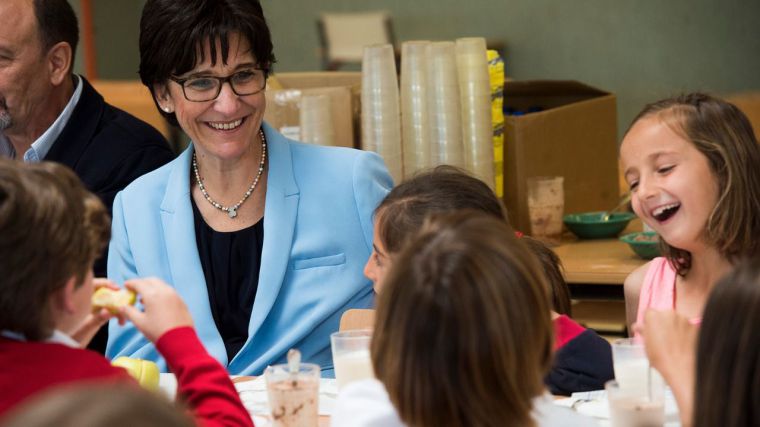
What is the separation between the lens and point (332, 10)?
26.3ft

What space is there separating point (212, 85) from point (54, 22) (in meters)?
0.88

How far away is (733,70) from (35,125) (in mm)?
4704

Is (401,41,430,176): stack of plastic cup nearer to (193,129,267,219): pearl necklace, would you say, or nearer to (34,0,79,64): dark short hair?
(193,129,267,219): pearl necklace

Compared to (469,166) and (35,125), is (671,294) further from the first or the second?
(35,125)

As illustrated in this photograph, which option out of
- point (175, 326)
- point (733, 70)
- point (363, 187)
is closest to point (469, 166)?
point (363, 187)

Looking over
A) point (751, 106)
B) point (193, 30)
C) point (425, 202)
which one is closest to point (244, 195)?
point (193, 30)

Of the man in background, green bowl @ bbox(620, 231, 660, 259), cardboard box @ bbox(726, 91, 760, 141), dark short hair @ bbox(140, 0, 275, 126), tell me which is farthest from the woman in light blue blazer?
cardboard box @ bbox(726, 91, 760, 141)

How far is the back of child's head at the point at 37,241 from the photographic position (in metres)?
1.64

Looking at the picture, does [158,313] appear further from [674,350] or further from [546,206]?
[546,206]

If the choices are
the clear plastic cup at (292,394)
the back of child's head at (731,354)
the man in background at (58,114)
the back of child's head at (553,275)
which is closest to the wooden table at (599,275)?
the back of child's head at (553,275)

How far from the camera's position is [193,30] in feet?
9.37

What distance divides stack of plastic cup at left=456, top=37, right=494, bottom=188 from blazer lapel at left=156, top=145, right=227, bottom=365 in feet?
3.67

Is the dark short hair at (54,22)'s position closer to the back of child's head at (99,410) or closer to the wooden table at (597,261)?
the wooden table at (597,261)

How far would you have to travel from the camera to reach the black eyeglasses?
2.91m
